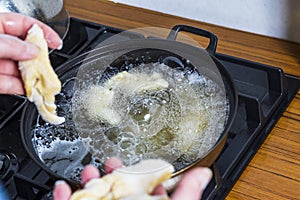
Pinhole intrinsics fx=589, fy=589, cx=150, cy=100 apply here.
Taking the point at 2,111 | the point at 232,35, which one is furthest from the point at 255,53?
the point at 2,111

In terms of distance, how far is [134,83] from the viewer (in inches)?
37.5

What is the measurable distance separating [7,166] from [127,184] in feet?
0.97

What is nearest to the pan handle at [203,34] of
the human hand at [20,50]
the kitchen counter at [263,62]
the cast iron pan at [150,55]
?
the cast iron pan at [150,55]

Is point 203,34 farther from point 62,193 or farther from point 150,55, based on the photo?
point 62,193

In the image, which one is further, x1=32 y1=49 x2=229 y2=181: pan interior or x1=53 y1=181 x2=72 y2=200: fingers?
x1=32 y1=49 x2=229 y2=181: pan interior

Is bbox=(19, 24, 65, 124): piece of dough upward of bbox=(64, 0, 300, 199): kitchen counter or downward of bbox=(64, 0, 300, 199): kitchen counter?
upward

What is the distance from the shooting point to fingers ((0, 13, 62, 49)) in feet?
2.54

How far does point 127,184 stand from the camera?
658 millimetres

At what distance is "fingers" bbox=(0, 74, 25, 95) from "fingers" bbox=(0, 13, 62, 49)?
60mm

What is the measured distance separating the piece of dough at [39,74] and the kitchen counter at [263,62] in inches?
11.7

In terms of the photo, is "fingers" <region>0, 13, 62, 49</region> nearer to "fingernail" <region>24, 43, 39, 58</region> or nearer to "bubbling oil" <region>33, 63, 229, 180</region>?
"fingernail" <region>24, 43, 39, 58</region>

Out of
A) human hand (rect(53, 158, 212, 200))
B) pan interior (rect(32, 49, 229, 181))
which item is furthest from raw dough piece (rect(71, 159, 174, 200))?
pan interior (rect(32, 49, 229, 181))

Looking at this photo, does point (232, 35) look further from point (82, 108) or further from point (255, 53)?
point (82, 108)

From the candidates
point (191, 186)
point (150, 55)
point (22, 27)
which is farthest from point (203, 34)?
point (191, 186)
